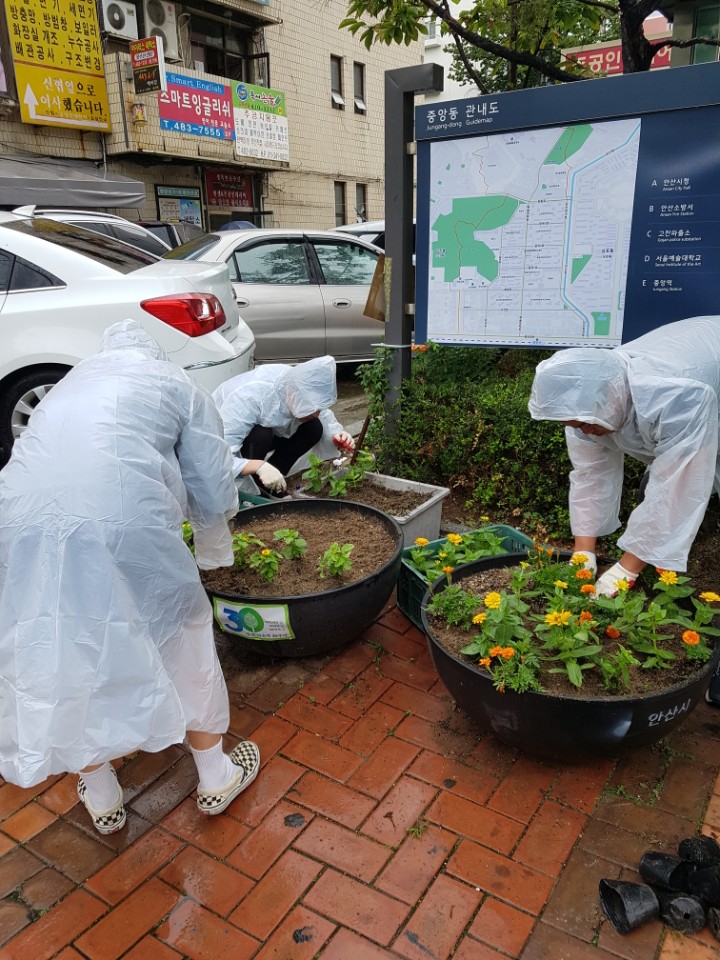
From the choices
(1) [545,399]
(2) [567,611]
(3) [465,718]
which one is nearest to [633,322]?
(1) [545,399]

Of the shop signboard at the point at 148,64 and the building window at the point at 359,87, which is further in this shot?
the building window at the point at 359,87

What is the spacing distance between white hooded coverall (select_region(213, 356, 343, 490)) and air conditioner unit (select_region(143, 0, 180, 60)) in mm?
13310

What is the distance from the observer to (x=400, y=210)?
3754 millimetres

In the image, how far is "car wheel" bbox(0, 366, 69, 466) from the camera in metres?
4.63

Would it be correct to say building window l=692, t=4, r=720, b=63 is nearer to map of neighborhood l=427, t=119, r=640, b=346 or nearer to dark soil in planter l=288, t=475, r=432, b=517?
map of neighborhood l=427, t=119, r=640, b=346

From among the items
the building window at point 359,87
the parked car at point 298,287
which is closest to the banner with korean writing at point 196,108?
the building window at point 359,87

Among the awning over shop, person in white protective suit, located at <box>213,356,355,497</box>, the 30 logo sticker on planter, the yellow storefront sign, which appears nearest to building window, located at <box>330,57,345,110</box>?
the yellow storefront sign

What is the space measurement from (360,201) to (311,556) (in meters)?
19.6

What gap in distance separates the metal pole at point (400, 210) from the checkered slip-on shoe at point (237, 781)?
7.21ft

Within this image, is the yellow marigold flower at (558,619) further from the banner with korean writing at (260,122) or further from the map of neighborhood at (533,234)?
the banner with korean writing at (260,122)

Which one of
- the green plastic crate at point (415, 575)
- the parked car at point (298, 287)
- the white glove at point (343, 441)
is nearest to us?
the green plastic crate at point (415, 575)

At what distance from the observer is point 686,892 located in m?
1.78

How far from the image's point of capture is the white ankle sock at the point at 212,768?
2.15m

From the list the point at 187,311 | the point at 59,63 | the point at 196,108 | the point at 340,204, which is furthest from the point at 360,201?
the point at 187,311
